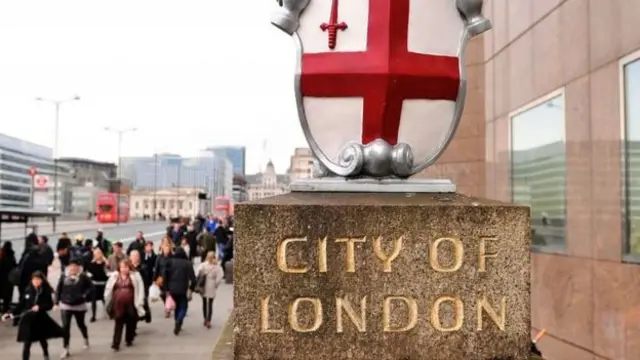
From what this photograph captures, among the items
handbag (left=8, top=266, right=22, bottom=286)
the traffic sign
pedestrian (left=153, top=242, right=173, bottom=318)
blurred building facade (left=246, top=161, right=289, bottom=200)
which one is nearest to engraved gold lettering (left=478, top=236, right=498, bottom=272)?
pedestrian (left=153, top=242, right=173, bottom=318)

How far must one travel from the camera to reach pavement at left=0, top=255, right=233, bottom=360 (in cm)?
1086

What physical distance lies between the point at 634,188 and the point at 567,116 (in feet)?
5.81

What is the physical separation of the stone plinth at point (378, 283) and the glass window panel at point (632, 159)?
166 inches

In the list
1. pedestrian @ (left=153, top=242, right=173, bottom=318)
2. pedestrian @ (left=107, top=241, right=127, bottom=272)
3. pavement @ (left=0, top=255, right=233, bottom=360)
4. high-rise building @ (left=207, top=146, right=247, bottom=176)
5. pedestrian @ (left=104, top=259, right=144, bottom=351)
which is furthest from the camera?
high-rise building @ (left=207, top=146, right=247, bottom=176)

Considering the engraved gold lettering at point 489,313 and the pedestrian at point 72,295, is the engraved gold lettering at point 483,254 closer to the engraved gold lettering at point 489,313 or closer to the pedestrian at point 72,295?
the engraved gold lettering at point 489,313

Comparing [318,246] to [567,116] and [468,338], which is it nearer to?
[468,338]

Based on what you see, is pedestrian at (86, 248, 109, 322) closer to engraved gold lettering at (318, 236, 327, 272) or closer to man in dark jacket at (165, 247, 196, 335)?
man in dark jacket at (165, 247, 196, 335)

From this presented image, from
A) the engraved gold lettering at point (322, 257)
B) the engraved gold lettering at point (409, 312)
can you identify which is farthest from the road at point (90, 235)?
the engraved gold lettering at point (409, 312)

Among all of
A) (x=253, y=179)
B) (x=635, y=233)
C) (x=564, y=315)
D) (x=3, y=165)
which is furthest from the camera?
(x=253, y=179)

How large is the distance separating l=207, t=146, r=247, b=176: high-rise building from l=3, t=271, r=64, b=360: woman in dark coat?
5556 inches

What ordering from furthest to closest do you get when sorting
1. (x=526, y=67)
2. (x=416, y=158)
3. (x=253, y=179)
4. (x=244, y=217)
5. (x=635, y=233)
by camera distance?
(x=253, y=179) < (x=526, y=67) < (x=635, y=233) < (x=416, y=158) < (x=244, y=217)

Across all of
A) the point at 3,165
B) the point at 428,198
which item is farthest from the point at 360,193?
the point at 3,165

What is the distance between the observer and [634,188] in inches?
286

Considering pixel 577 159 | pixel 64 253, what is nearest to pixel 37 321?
pixel 64 253
